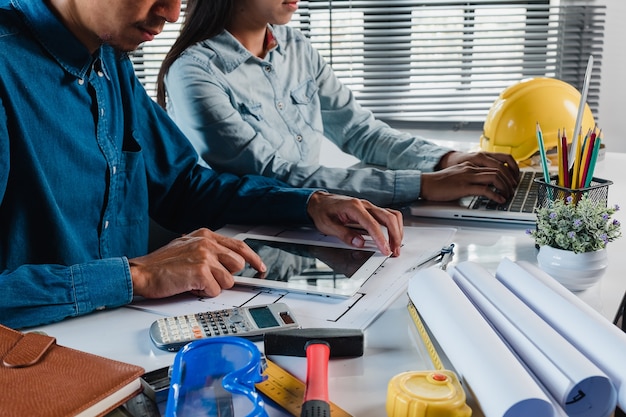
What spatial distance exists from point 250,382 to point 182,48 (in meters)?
Result: 1.06

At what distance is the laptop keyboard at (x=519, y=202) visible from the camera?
1.35 metres

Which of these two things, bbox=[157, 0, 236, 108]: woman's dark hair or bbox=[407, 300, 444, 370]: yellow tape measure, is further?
bbox=[157, 0, 236, 108]: woman's dark hair

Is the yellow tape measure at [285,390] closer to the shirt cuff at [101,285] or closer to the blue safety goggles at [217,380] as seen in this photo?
the blue safety goggles at [217,380]

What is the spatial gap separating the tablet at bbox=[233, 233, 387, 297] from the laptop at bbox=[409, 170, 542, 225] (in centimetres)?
26

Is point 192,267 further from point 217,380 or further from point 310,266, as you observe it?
point 217,380

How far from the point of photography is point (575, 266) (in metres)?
0.98

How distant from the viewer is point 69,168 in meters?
1.12

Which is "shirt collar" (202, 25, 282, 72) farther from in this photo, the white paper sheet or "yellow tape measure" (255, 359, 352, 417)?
"yellow tape measure" (255, 359, 352, 417)

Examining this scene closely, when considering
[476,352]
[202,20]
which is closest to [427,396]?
[476,352]

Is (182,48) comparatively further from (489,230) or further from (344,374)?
(344,374)

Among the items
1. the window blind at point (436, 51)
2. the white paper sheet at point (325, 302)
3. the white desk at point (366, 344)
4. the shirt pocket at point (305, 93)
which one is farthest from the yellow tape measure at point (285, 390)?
the window blind at point (436, 51)

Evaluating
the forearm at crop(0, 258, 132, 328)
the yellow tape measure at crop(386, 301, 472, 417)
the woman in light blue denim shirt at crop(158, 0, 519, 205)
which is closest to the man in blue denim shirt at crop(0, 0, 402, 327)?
the forearm at crop(0, 258, 132, 328)

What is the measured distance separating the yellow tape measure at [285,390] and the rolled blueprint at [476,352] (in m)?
0.13

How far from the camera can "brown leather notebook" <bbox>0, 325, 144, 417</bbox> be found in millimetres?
630
